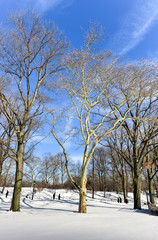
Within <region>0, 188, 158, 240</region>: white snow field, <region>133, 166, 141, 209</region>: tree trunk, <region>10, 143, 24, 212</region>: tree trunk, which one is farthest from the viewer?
<region>133, 166, 141, 209</region>: tree trunk

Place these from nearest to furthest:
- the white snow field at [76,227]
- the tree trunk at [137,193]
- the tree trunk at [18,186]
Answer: the white snow field at [76,227] → the tree trunk at [18,186] → the tree trunk at [137,193]

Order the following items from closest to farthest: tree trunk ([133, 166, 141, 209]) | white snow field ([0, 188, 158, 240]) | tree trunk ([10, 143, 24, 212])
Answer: white snow field ([0, 188, 158, 240]) → tree trunk ([10, 143, 24, 212]) → tree trunk ([133, 166, 141, 209])

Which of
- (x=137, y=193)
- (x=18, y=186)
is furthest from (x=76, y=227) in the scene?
(x=137, y=193)

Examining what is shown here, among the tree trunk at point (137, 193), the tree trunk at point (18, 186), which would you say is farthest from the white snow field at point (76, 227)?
the tree trunk at point (137, 193)

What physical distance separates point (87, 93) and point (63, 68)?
269 cm

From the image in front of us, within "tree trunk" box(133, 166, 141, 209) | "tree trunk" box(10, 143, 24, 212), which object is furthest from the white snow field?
"tree trunk" box(133, 166, 141, 209)

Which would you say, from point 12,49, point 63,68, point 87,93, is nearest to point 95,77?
point 87,93

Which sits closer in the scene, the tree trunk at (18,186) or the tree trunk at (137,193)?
the tree trunk at (18,186)

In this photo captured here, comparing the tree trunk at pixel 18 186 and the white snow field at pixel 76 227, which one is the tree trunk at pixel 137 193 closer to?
the white snow field at pixel 76 227

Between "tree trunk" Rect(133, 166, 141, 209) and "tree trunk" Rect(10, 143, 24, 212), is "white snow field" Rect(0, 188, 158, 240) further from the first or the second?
"tree trunk" Rect(133, 166, 141, 209)

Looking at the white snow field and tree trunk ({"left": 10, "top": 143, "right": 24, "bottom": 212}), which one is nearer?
the white snow field

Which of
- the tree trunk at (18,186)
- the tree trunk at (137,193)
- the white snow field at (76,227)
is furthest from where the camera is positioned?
the tree trunk at (137,193)

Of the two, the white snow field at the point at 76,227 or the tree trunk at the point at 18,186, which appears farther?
the tree trunk at the point at 18,186

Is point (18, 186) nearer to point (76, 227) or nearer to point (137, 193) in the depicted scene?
point (76, 227)
